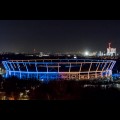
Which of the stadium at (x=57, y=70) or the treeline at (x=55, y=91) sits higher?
the stadium at (x=57, y=70)

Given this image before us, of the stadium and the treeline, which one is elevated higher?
the stadium

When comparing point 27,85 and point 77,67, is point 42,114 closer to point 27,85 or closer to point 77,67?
point 27,85

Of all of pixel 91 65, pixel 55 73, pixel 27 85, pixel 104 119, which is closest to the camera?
pixel 104 119

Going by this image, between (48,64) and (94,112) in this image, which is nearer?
(94,112)

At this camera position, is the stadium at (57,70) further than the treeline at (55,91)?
Yes

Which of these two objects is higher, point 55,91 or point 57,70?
point 57,70

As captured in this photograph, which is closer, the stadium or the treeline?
the treeline
